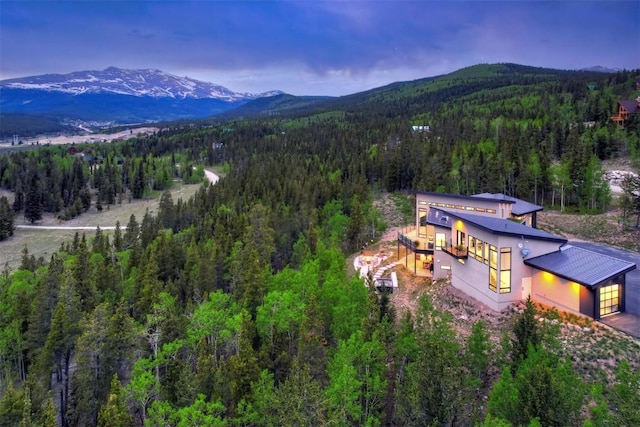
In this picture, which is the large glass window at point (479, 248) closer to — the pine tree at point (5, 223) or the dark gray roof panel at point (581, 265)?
the dark gray roof panel at point (581, 265)

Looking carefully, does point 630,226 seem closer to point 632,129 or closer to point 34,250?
point 632,129

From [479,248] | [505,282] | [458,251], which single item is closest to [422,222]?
[458,251]

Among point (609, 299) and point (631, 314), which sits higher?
point (609, 299)

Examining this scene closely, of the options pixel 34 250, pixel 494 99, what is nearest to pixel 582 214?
pixel 34 250

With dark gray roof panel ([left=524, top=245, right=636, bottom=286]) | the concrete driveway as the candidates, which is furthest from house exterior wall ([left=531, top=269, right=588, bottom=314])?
the concrete driveway

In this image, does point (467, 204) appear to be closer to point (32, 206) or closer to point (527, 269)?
point (527, 269)

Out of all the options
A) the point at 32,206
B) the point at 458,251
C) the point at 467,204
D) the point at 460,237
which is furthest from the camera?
the point at 32,206

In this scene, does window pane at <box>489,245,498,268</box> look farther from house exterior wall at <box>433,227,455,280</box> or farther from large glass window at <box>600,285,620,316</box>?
house exterior wall at <box>433,227,455,280</box>
